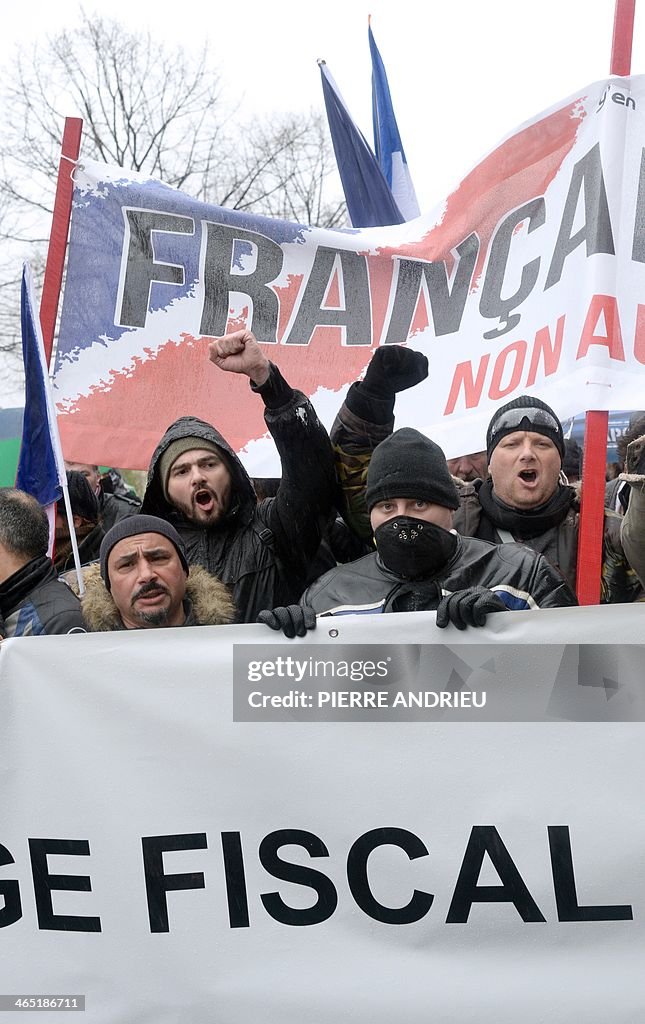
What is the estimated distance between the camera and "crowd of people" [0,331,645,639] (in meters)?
3.12

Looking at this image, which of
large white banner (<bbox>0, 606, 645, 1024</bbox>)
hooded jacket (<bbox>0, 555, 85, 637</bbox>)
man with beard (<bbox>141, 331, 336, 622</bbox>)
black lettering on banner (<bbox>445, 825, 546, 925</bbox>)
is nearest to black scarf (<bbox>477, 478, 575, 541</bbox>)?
man with beard (<bbox>141, 331, 336, 622</bbox>)

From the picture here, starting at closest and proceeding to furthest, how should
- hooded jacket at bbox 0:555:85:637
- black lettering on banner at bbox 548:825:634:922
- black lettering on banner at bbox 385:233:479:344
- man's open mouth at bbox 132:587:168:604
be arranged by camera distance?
black lettering on banner at bbox 548:825:634:922, man's open mouth at bbox 132:587:168:604, hooded jacket at bbox 0:555:85:637, black lettering on banner at bbox 385:233:479:344

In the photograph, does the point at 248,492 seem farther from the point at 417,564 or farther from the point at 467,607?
the point at 467,607

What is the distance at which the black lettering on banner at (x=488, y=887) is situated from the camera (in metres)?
2.68

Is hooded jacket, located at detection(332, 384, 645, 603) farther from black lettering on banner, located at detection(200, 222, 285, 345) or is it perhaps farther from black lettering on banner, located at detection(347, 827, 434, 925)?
black lettering on banner, located at detection(347, 827, 434, 925)

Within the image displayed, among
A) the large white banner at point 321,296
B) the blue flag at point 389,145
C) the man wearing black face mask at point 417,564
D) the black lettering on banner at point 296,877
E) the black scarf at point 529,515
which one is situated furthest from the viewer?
the blue flag at point 389,145

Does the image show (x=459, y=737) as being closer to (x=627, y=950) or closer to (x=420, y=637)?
(x=420, y=637)

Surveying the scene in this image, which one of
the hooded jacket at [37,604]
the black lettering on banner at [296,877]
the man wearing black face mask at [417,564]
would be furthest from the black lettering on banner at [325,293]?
the black lettering on banner at [296,877]

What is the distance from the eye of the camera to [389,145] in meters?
8.02

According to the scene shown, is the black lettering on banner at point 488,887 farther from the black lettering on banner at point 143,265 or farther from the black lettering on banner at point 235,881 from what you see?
the black lettering on banner at point 143,265

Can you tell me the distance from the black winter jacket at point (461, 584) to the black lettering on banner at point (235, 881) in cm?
61

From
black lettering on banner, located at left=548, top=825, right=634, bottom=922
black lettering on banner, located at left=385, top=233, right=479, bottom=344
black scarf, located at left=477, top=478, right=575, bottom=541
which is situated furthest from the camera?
black lettering on banner, located at left=385, top=233, right=479, bottom=344

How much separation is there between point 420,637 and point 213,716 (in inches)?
21.4

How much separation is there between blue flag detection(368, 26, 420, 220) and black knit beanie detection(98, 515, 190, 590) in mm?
4662
